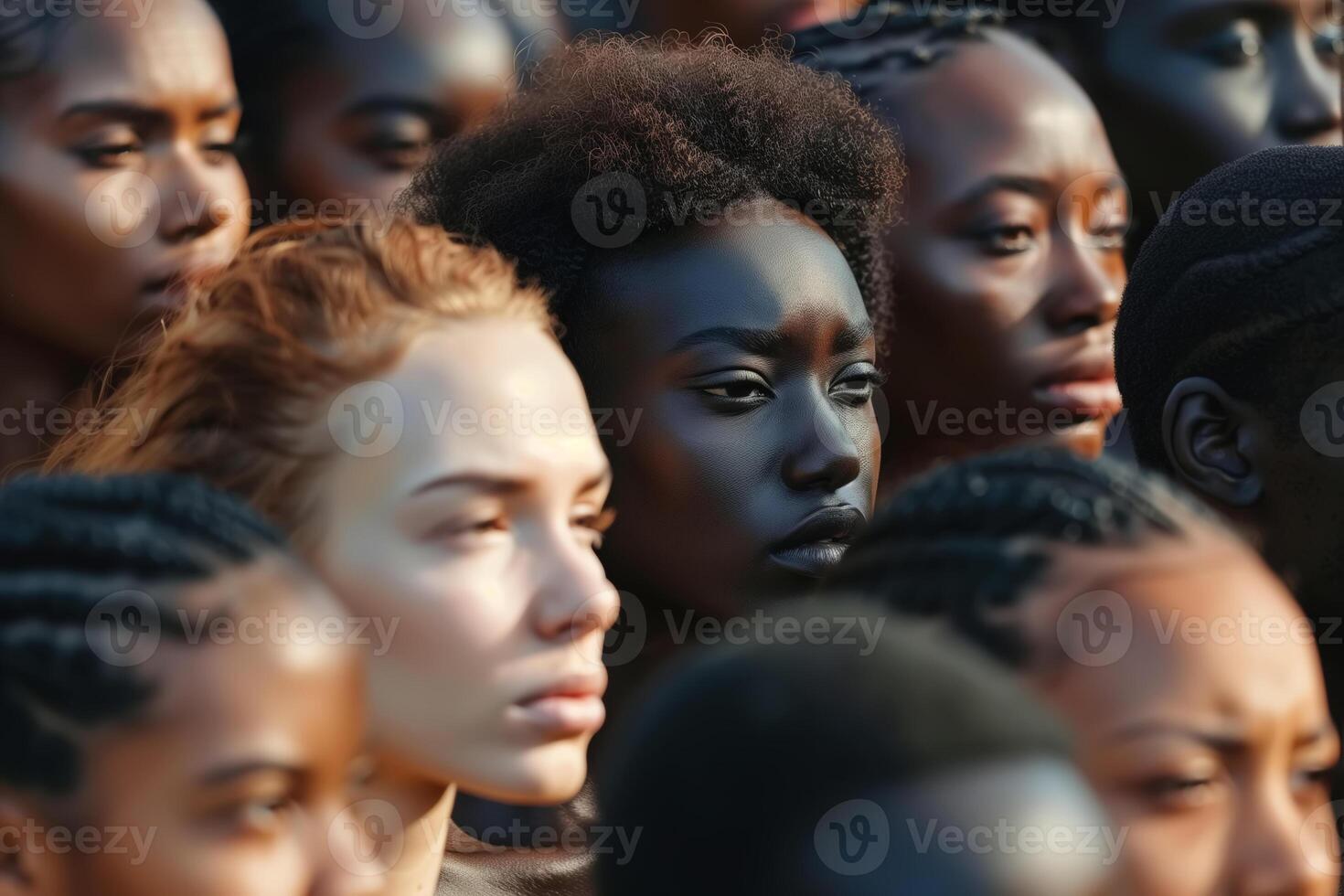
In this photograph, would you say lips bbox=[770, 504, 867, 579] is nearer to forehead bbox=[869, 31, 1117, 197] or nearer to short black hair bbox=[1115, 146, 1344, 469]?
short black hair bbox=[1115, 146, 1344, 469]

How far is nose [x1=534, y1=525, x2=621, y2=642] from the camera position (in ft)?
6.89

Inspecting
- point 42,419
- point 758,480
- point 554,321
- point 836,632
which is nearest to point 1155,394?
point 758,480

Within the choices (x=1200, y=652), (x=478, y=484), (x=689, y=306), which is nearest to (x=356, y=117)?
(x=689, y=306)

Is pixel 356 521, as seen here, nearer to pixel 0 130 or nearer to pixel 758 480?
A: pixel 758 480

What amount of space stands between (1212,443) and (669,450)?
2.61ft

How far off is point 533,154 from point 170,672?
61.3 inches

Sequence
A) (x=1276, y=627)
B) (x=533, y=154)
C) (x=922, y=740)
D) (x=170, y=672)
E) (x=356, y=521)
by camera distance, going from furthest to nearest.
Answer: (x=533, y=154) → (x=356, y=521) → (x=1276, y=627) → (x=170, y=672) → (x=922, y=740)

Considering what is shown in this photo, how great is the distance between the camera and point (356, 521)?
2100mm

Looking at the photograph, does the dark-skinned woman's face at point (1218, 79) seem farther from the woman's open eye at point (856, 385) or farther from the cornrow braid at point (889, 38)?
the woman's open eye at point (856, 385)

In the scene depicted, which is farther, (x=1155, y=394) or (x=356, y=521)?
(x=1155, y=394)

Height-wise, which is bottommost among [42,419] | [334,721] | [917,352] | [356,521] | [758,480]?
[334,721]

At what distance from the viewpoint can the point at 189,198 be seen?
10.9 feet

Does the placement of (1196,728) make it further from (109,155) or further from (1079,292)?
(109,155)

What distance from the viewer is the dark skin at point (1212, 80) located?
4340 millimetres
